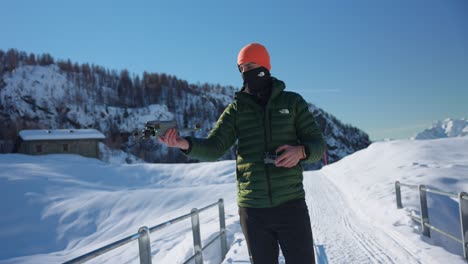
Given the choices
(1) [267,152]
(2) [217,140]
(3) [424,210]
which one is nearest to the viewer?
(1) [267,152]

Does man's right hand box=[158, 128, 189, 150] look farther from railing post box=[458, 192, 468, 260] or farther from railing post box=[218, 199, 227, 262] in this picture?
railing post box=[458, 192, 468, 260]

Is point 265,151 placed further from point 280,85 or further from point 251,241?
point 251,241

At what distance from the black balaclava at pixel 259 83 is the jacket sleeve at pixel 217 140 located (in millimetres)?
175

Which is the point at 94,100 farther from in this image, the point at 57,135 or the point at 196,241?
the point at 196,241

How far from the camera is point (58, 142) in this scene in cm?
5122

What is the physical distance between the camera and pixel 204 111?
495ft

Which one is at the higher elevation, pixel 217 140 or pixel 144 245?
pixel 217 140

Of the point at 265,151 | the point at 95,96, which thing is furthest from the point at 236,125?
the point at 95,96

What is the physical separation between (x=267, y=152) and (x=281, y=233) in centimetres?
51

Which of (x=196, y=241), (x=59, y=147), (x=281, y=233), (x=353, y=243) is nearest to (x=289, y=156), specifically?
(x=281, y=233)

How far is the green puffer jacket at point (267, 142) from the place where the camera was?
216 centimetres

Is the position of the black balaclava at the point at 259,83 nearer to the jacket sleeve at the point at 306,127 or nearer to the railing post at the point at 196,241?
the jacket sleeve at the point at 306,127

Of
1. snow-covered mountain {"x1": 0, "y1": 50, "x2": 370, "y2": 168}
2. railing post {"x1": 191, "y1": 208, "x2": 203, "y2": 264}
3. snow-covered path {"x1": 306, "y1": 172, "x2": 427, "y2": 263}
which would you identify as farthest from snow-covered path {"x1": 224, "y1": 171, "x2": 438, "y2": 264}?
snow-covered mountain {"x1": 0, "y1": 50, "x2": 370, "y2": 168}

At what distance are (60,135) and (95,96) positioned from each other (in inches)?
3031
